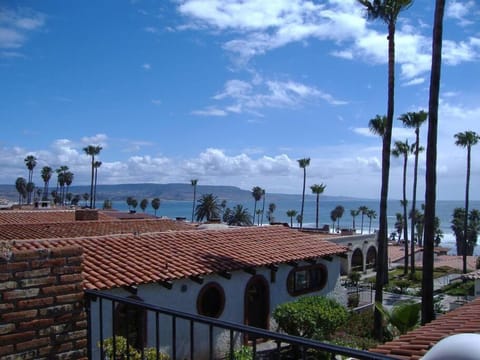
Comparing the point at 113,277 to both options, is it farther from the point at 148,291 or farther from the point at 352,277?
the point at 352,277

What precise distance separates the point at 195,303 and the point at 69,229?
877cm

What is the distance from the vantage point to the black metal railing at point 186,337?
2.63 m

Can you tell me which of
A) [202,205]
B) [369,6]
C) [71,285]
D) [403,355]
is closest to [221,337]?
[403,355]

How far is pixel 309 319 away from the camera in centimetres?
1588

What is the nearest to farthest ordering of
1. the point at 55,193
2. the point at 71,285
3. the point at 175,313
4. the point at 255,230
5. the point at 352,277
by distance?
1. the point at 175,313
2. the point at 71,285
3. the point at 255,230
4. the point at 352,277
5. the point at 55,193

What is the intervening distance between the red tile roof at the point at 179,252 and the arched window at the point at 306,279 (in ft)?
2.57

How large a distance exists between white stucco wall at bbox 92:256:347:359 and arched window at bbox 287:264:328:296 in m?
0.33

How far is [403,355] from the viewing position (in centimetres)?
623

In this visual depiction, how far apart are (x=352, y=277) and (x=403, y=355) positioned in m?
29.9

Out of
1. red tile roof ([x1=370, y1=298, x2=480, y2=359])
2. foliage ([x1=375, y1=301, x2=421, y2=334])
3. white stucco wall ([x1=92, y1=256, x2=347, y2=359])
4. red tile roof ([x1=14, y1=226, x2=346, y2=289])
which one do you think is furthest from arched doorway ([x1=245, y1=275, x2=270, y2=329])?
red tile roof ([x1=370, y1=298, x2=480, y2=359])

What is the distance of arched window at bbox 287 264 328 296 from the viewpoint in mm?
19516

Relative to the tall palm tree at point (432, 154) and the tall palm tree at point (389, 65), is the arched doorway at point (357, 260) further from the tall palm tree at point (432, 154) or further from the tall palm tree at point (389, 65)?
the tall palm tree at point (432, 154)

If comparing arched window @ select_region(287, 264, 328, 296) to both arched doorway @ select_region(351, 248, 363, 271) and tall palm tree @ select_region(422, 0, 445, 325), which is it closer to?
tall palm tree @ select_region(422, 0, 445, 325)

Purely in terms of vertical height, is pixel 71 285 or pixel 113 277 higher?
pixel 71 285
